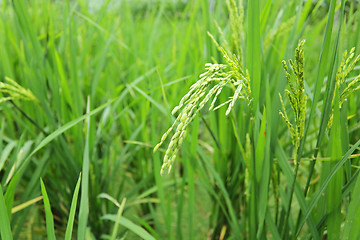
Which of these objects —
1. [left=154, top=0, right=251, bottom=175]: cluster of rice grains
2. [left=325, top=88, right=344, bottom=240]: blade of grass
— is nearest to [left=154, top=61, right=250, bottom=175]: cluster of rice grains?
[left=154, top=0, right=251, bottom=175]: cluster of rice grains

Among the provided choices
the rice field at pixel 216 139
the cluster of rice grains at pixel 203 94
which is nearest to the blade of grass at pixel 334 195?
the rice field at pixel 216 139

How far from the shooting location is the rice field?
45 centimetres

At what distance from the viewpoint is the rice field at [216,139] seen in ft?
1.47

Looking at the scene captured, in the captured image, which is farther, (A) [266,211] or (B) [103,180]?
(B) [103,180]

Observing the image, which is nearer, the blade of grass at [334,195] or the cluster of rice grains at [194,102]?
the cluster of rice grains at [194,102]

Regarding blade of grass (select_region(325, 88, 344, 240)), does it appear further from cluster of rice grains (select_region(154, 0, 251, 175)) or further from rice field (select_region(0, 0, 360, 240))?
cluster of rice grains (select_region(154, 0, 251, 175))

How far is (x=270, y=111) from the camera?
0.51 metres

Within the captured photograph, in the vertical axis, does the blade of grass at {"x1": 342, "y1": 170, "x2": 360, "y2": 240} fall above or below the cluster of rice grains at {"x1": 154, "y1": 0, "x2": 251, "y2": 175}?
below

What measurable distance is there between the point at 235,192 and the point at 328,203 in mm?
281

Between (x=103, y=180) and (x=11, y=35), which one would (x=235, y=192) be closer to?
(x=103, y=180)

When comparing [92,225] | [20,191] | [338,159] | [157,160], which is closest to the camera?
[338,159]

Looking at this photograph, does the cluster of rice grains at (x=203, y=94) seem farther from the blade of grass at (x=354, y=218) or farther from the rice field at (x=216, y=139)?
the blade of grass at (x=354, y=218)

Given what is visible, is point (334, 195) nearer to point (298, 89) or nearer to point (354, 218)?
point (354, 218)

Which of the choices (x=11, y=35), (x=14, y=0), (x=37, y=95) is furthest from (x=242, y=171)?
(x=11, y=35)
